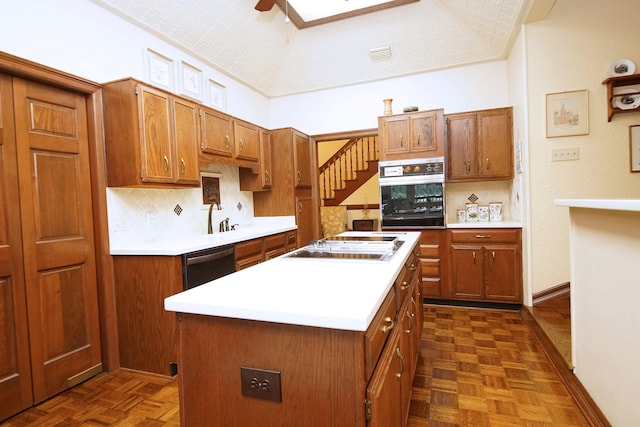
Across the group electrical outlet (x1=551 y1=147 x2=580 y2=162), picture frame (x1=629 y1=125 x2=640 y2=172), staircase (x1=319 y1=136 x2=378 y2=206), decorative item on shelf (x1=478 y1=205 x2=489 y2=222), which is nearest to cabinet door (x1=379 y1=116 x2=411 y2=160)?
decorative item on shelf (x1=478 y1=205 x2=489 y2=222)

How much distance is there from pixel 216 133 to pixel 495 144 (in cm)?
293

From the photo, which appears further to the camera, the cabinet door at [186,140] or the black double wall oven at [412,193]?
the black double wall oven at [412,193]

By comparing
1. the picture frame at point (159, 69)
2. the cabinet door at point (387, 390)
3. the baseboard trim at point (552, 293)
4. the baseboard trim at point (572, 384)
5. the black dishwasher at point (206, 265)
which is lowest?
the baseboard trim at point (572, 384)

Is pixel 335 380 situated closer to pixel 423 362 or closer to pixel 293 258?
pixel 293 258

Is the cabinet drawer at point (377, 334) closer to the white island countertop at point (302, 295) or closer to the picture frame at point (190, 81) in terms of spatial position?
the white island countertop at point (302, 295)

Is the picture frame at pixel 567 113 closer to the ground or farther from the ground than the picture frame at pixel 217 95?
closer to the ground

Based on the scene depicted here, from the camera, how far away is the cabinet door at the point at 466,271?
3.47 metres

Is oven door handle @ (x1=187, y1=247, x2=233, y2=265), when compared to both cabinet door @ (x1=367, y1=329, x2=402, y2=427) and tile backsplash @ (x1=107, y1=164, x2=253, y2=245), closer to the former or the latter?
tile backsplash @ (x1=107, y1=164, x2=253, y2=245)

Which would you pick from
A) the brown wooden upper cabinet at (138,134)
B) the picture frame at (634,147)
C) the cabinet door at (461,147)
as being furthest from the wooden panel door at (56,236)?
the picture frame at (634,147)

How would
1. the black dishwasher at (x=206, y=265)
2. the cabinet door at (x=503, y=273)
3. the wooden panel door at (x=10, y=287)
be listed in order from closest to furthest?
the wooden panel door at (x=10, y=287) → the black dishwasher at (x=206, y=265) → the cabinet door at (x=503, y=273)

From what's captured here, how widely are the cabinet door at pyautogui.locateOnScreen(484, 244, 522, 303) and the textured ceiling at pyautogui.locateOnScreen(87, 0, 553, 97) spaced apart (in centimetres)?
215

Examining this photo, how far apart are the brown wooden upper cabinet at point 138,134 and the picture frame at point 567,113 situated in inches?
128

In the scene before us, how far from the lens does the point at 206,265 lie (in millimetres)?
2473

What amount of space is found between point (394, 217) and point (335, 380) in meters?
3.03
